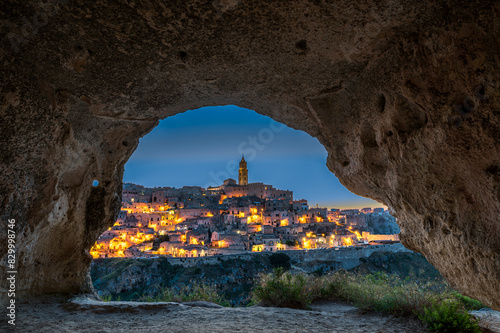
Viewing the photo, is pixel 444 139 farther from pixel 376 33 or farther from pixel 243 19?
pixel 243 19

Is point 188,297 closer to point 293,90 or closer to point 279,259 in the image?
point 293,90

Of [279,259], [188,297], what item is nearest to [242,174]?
[279,259]

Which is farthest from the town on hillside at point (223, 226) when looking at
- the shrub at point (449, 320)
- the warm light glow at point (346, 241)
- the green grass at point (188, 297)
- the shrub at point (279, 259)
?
the shrub at point (449, 320)

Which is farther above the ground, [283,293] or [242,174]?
[242,174]

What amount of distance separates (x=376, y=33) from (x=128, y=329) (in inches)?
211

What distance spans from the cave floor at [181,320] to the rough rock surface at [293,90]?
1036 mm

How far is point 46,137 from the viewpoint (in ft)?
13.8

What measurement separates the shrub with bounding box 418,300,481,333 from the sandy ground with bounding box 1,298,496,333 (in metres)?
0.22

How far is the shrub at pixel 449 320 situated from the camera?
4.12 meters

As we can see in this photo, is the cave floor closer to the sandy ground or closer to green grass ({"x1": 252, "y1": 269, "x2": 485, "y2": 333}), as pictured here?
the sandy ground

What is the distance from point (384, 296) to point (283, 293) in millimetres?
2225

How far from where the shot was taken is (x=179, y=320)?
14.9 feet

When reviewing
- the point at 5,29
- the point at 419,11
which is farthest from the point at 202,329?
the point at 419,11

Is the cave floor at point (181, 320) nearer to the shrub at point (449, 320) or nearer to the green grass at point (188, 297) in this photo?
the shrub at point (449, 320)
